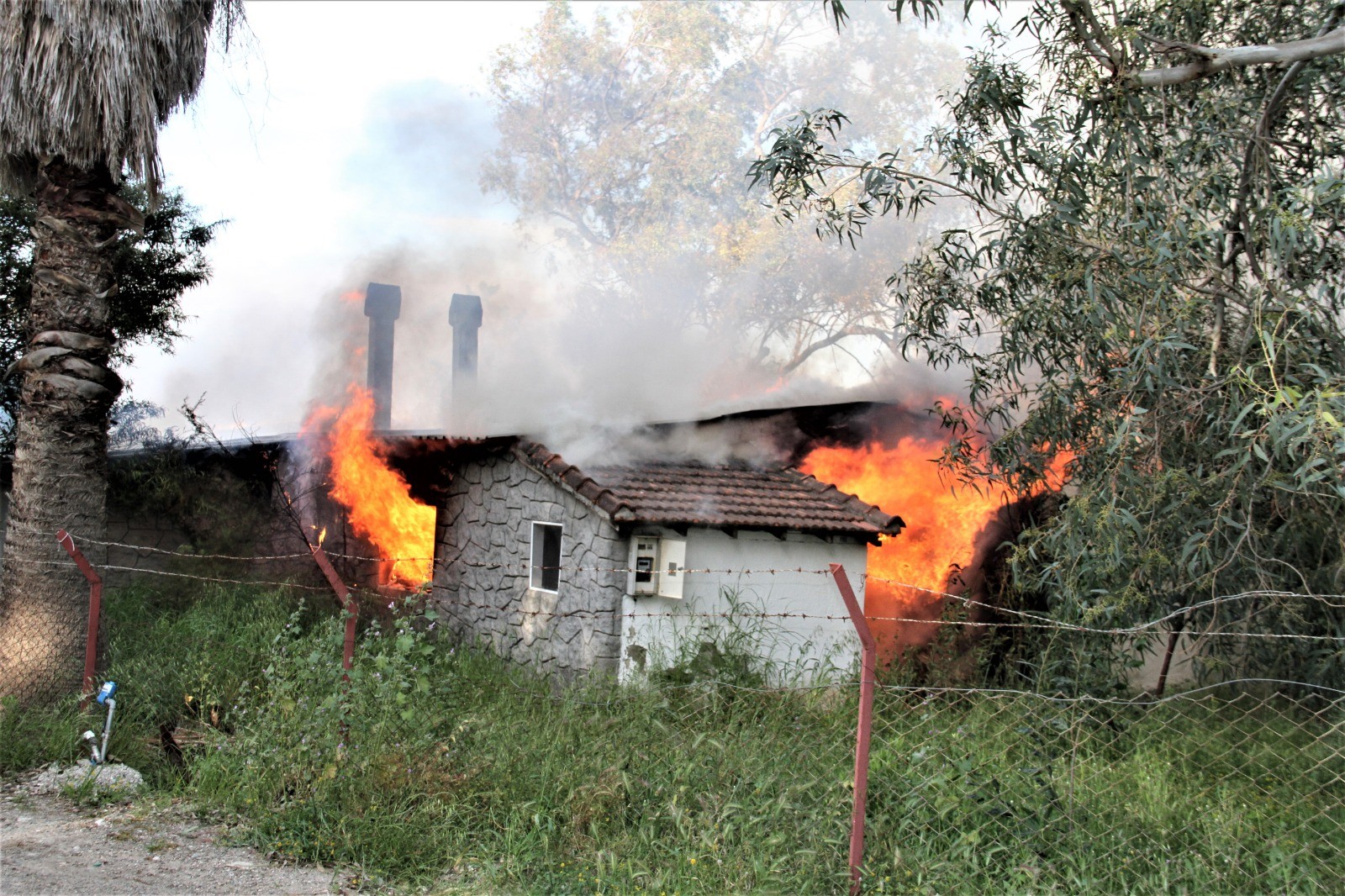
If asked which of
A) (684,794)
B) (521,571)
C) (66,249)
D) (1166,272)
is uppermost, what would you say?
(66,249)

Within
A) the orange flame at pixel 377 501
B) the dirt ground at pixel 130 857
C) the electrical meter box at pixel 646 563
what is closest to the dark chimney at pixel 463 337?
the orange flame at pixel 377 501

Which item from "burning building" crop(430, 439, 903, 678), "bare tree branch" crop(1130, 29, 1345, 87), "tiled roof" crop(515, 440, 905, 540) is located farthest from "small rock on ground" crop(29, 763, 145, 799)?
"bare tree branch" crop(1130, 29, 1345, 87)

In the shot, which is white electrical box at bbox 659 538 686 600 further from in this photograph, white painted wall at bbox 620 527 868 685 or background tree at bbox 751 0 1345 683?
background tree at bbox 751 0 1345 683

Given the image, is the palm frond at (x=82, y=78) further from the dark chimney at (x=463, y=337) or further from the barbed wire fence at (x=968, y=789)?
the dark chimney at (x=463, y=337)

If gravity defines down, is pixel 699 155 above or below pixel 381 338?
above

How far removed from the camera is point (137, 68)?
8.09 m

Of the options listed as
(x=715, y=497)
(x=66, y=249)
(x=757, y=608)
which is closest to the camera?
(x=66, y=249)

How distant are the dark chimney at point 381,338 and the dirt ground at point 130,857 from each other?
902 cm

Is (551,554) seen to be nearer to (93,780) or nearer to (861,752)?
(93,780)

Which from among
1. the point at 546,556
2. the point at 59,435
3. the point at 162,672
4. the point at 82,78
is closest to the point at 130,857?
the point at 162,672

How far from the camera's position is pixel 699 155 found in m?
24.1

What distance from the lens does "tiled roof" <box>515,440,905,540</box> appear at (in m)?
9.58

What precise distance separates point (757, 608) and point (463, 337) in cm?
802

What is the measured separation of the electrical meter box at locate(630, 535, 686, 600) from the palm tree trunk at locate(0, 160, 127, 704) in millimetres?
4614
